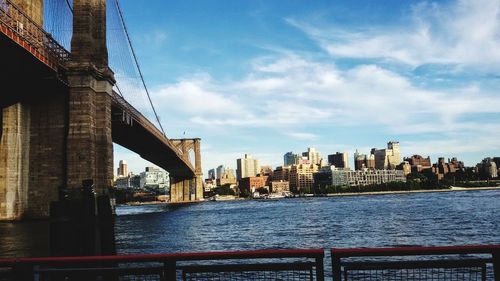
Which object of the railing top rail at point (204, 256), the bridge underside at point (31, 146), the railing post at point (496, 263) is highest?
the bridge underside at point (31, 146)

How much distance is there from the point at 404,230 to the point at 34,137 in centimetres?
2572

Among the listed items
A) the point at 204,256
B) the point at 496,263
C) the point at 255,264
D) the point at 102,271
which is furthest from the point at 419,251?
the point at 102,271

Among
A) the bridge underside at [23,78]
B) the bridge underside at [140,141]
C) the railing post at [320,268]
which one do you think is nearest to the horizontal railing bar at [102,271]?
the railing post at [320,268]

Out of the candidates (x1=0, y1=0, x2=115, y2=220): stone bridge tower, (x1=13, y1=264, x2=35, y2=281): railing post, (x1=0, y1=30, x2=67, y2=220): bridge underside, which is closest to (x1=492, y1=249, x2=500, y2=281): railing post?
(x1=13, y1=264, x2=35, y2=281): railing post

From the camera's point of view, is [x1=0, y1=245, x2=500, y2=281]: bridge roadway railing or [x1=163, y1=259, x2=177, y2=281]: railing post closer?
[x1=0, y1=245, x2=500, y2=281]: bridge roadway railing

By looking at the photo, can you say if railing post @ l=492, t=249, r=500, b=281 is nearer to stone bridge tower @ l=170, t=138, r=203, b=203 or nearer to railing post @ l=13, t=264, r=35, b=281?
railing post @ l=13, t=264, r=35, b=281

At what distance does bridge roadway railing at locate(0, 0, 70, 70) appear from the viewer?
2527 centimetres

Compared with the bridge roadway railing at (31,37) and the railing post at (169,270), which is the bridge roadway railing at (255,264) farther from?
the bridge roadway railing at (31,37)

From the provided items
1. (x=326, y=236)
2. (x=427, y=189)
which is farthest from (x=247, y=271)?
(x=427, y=189)

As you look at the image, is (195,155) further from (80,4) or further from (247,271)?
(247,271)

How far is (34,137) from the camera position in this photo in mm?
34875

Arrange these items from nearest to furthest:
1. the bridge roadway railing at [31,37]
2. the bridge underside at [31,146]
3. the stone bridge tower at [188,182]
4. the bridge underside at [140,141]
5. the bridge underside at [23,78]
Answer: the bridge roadway railing at [31,37] < the bridge underside at [23,78] < the bridge underside at [31,146] < the bridge underside at [140,141] < the stone bridge tower at [188,182]

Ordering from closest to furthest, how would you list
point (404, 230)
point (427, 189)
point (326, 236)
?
point (326, 236), point (404, 230), point (427, 189)

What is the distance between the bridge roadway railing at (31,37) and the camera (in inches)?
995
